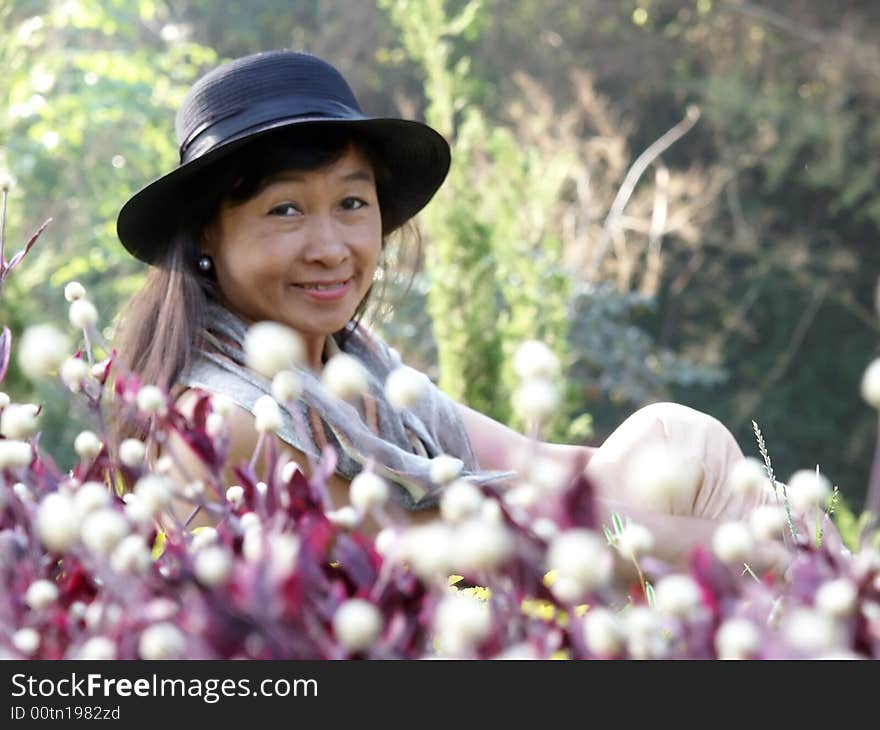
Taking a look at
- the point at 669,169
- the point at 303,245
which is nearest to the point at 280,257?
the point at 303,245

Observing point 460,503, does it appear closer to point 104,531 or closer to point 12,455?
point 104,531

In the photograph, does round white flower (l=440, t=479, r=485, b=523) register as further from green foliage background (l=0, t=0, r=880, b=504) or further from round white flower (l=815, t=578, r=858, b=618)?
green foliage background (l=0, t=0, r=880, b=504)

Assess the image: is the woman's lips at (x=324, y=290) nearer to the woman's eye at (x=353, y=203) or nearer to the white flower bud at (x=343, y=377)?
the woman's eye at (x=353, y=203)

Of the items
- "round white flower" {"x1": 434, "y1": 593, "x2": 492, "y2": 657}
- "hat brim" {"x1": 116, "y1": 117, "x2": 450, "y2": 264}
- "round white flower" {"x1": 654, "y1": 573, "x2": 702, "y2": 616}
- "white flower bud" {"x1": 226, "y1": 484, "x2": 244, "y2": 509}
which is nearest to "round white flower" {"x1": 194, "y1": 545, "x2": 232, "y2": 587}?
"round white flower" {"x1": 434, "y1": 593, "x2": 492, "y2": 657}

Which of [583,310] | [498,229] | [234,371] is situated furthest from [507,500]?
[583,310]

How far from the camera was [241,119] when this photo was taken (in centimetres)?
208

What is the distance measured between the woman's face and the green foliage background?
547 centimetres

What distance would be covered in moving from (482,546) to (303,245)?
1.55m

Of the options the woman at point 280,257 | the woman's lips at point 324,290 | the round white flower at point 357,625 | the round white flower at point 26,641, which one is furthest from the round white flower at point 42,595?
the woman's lips at point 324,290

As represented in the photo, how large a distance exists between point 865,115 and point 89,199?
700 centimetres

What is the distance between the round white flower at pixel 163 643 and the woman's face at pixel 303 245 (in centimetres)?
144

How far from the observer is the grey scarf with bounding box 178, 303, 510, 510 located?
1.92 m

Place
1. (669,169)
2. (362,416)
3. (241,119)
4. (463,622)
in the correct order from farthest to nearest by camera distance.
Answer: (669,169) < (362,416) < (241,119) < (463,622)

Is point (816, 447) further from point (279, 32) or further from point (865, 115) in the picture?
point (279, 32)
